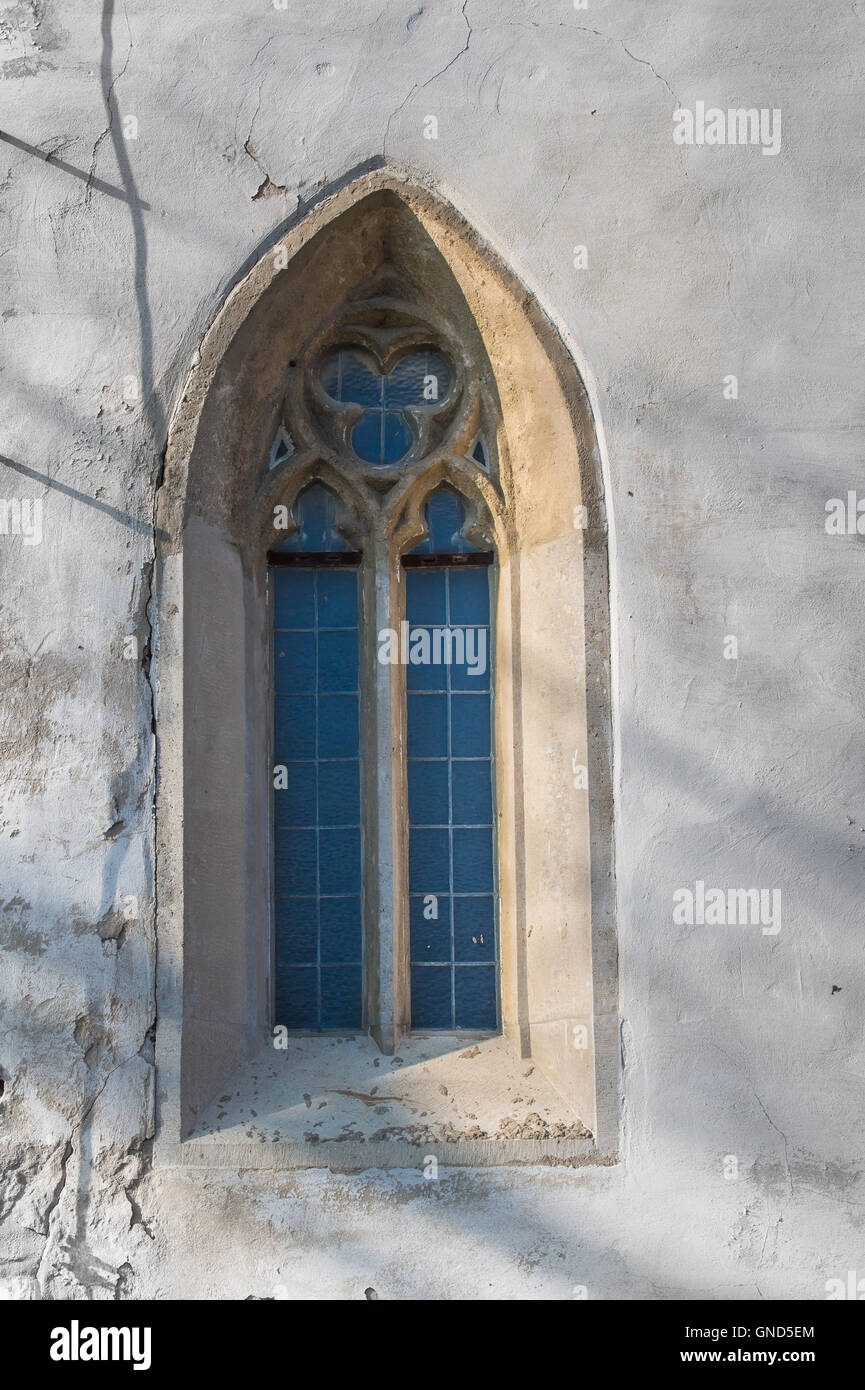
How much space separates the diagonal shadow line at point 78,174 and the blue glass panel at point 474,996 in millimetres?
3007

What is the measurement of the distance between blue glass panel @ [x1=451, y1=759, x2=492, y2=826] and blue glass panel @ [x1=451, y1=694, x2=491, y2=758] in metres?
0.05

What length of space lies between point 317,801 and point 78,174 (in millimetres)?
2424

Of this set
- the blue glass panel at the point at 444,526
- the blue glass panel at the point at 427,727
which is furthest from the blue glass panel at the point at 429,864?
the blue glass panel at the point at 444,526

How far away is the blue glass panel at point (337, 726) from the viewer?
4.10m

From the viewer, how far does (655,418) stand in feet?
12.3

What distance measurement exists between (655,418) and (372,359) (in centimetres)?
122

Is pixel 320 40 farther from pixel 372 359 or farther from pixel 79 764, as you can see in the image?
pixel 79 764

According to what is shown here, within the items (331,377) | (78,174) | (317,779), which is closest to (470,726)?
(317,779)

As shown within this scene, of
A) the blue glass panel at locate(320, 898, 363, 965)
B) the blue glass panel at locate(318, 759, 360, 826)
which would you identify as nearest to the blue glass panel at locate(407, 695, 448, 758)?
the blue glass panel at locate(318, 759, 360, 826)

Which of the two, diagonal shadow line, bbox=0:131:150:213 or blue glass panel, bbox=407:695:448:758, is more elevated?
diagonal shadow line, bbox=0:131:150:213

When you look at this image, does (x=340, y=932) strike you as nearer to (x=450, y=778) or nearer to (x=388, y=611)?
(x=450, y=778)

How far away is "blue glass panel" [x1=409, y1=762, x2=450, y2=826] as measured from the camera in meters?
4.07

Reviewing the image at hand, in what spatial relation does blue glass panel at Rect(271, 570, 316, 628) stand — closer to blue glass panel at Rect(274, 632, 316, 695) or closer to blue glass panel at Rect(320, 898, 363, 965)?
blue glass panel at Rect(274, 632, 316, 695)
